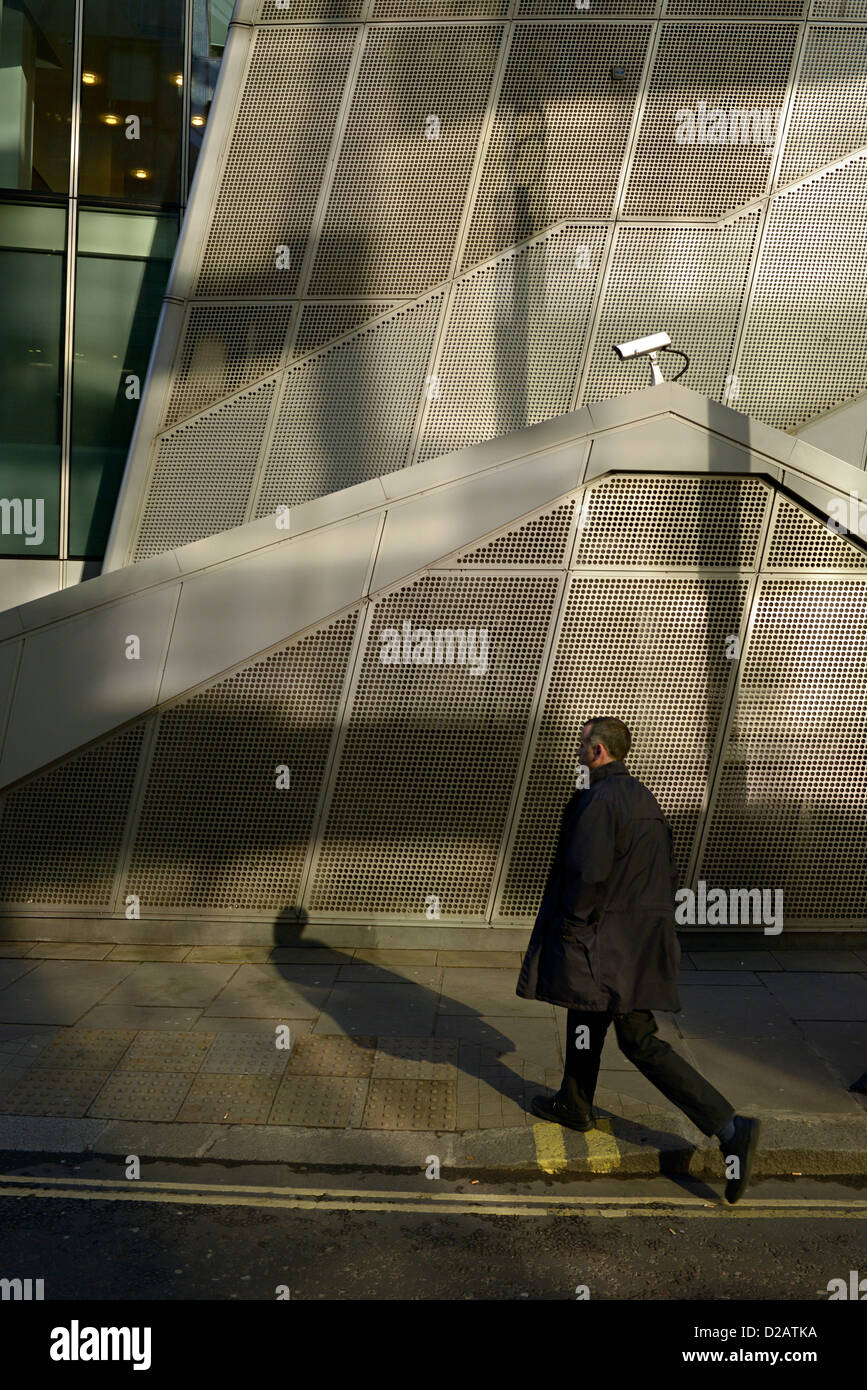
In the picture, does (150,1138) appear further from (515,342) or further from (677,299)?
(677,299)

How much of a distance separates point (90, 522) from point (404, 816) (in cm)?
1024

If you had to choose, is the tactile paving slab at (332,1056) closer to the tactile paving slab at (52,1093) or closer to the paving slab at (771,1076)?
the tactile paving slab at (52,1093)

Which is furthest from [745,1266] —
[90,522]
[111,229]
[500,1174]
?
[111,229]

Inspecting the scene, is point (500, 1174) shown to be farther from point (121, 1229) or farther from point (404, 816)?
point (404, 816)

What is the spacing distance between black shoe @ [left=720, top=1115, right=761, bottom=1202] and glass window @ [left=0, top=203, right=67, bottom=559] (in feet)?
48.1

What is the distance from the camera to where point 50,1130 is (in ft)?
19.3

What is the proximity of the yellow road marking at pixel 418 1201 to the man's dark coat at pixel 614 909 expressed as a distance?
0.91 m

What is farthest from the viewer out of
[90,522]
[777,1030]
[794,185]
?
[90,522]

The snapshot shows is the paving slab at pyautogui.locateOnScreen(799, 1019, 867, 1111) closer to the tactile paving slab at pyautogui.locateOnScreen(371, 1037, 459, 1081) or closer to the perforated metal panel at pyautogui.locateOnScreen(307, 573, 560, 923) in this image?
the tactile paving slab at pyautogui.locateOnScreen(371, 1037, 459, 1081)

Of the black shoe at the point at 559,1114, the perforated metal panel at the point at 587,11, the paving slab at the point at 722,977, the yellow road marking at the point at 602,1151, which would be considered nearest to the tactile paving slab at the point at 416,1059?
the black shoe at the point at 559,1114

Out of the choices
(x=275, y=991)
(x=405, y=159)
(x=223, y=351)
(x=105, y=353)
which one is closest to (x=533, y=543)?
(x=275, y=991)

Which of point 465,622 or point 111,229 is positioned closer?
point 465,622

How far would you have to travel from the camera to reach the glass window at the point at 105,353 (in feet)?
56.3

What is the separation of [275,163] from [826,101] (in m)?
6.72
